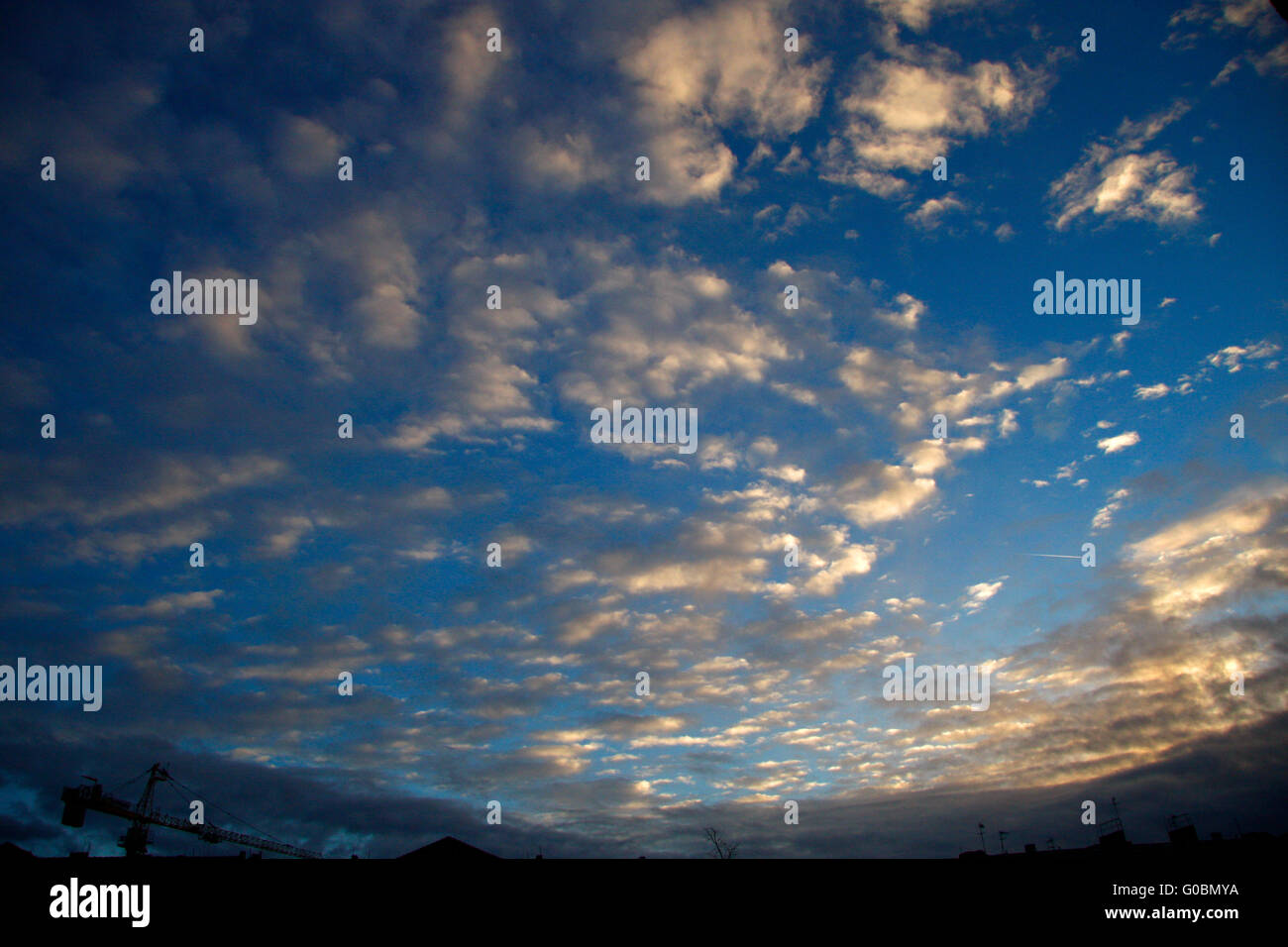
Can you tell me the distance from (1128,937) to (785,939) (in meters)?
11.2

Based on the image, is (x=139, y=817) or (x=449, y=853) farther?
(x=139, y=817)

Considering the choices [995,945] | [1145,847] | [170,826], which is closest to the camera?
[995,945]

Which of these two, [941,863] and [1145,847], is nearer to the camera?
[941,863]

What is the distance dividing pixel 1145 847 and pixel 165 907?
39408 millimetres

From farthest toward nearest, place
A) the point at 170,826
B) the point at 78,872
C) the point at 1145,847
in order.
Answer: the point at 170,826 → the point at 1145,847 → the point at 78,872

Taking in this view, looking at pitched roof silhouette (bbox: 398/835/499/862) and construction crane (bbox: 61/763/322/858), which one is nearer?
pitched roof silhouette (bbox: 398/835/499/862)

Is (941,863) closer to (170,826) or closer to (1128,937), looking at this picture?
(1128,937)

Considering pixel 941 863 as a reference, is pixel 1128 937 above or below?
below

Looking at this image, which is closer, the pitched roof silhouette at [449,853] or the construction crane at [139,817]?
the pitched roof silhouette at [449,853]

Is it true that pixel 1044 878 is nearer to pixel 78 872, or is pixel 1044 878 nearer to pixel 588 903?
pixel 588 903

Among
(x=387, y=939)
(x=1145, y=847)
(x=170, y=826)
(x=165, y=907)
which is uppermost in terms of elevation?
(x=165, y=907)

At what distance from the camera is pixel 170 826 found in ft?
291

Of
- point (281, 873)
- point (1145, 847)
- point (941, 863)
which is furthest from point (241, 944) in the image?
point (1145, 847)

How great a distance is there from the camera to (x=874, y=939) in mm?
20688
